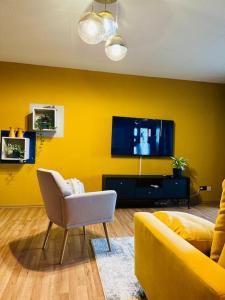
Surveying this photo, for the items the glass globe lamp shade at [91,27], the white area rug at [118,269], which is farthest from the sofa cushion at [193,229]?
the glass globe lamp shade at [91,27]

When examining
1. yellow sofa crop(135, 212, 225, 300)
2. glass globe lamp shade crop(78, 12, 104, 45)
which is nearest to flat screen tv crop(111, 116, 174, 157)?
glass globe lamp shade crop(78, 12, 104, 45)

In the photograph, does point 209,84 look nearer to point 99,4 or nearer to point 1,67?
point 99,4

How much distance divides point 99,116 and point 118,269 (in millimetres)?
2948

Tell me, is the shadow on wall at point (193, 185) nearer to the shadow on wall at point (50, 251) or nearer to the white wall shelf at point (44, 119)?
the shadow on wall at point (50, 251)

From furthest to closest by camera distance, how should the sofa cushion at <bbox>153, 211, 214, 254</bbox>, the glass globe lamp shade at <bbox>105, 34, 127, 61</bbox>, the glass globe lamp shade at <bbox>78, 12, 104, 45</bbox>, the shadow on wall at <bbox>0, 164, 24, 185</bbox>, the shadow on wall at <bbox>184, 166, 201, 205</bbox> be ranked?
the shadow on wall at <bbox>184, 166, 201, 205</bbox>, the shadow on wall at <bbox>0, 164, 24, 185</bbox>, the glass globe lamp shade at <bbox>105, 34, 127, 61</bbox>, the glass globe lamp shade at <bbox>78, 12, 104, 45</bbox>, the sofa cushion at <bbox>153, 211, 214, 254</bbox>

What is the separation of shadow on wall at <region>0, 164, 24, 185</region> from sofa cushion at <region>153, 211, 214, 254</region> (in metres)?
3.35

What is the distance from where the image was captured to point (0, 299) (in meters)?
1.68

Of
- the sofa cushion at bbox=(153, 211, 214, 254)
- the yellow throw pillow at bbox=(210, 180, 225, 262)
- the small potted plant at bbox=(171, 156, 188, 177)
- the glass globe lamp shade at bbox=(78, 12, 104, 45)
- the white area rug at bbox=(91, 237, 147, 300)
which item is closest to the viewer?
the yellow throw pillow at bbox=(210, 180, 225, 262)

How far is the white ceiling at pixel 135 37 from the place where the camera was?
244 cm

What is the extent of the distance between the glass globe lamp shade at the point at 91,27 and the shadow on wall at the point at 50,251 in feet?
6.55

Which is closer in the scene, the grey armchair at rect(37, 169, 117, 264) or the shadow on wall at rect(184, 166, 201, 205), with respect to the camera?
the grey armchair at rect(37, 169, 117, 264)

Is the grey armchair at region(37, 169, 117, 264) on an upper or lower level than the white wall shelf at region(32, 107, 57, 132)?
lower

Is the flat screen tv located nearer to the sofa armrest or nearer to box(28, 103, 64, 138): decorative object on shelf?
box(28, 103, 64, 138): decorative object on shelf

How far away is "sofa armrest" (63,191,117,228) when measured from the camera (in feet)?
7.18
